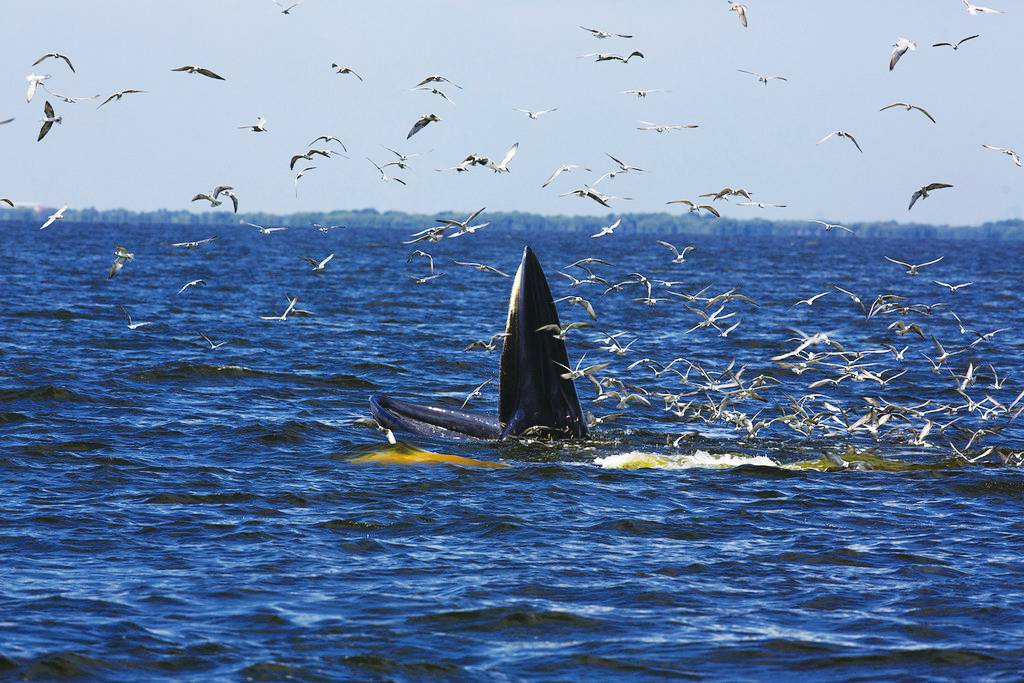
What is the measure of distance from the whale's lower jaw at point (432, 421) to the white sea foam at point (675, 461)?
1.85 meters

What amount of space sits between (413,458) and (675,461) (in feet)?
11.1

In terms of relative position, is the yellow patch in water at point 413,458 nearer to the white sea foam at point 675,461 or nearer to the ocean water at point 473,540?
the ocean water at point 473,540

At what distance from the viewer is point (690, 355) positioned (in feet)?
105

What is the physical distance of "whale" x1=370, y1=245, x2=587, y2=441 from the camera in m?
16.2

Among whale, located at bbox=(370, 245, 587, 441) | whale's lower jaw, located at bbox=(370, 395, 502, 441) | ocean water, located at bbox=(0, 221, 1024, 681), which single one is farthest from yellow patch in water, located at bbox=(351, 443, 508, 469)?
whale's lower jaw, located at bbox=(370, 395, 502, 441)

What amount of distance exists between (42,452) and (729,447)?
29.8 ft

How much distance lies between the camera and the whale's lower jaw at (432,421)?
1825cm

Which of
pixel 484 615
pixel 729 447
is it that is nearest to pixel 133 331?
pixel 729 447

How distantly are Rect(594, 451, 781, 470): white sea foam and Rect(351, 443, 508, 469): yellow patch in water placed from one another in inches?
59.2

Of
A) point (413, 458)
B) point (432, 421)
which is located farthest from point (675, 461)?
point (432, 421)

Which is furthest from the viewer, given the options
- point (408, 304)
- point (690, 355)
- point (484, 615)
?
point (408, 304)

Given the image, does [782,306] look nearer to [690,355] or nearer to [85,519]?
[690,355]

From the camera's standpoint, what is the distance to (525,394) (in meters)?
16.9

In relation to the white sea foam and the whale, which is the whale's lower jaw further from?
A: the white sea foam
